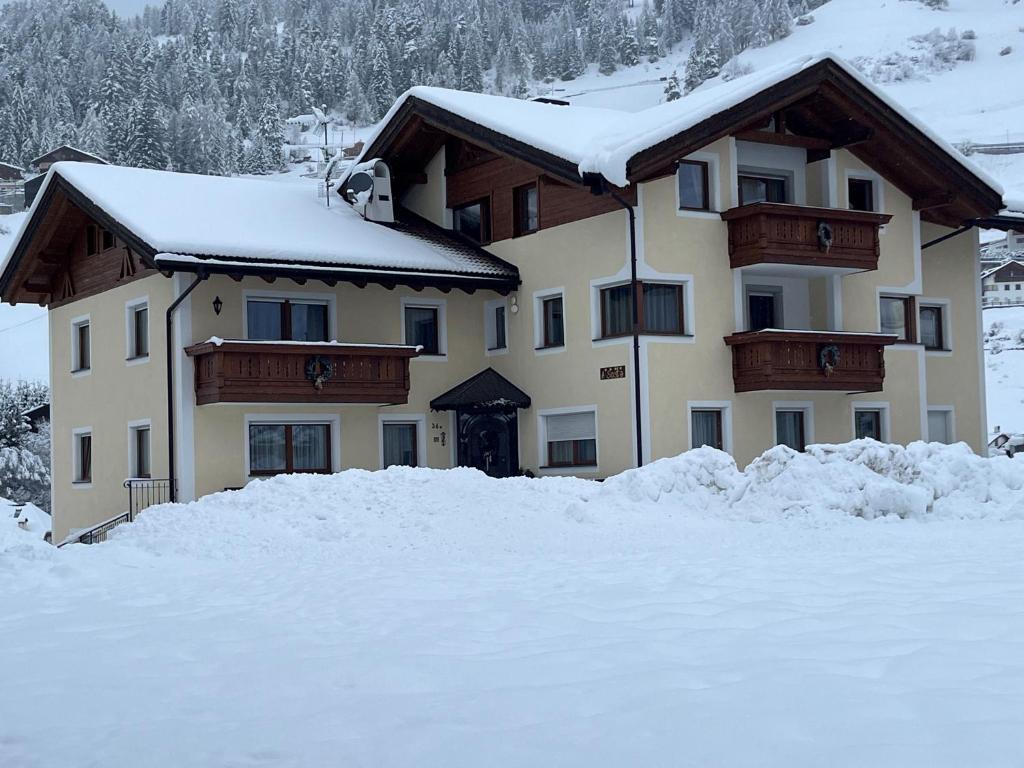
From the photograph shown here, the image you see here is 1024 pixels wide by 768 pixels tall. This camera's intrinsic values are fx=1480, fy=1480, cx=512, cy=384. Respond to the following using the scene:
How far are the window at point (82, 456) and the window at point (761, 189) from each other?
14627 mm

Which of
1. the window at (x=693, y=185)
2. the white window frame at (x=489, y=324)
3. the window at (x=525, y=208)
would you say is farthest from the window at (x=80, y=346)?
the window at (x=693, y=185)

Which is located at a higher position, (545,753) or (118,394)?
(118,394)

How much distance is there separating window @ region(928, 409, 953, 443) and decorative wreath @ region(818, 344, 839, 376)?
5716 millimetres

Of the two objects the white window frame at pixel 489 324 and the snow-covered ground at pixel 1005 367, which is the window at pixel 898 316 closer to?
the white window frame at pixel 489 324

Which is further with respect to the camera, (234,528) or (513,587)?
(234,528)

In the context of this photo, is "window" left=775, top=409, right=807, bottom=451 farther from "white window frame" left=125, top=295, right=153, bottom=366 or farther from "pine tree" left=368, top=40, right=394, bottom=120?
"pine tree" left=368, top=40, right=394, bottom=120

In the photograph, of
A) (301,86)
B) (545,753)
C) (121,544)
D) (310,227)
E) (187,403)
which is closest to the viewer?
(545,753)

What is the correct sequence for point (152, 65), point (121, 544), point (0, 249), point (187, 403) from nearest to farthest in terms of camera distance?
point (121, 544) < point (187, 403) < point (0, 249) < point (152, 65)

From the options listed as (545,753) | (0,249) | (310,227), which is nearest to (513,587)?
(545,753)

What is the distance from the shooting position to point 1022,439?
1711 inches

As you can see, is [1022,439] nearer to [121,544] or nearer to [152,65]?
[121,544]

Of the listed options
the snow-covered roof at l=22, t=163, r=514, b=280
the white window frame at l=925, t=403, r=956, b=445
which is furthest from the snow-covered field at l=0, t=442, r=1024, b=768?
the white window frame at l=925, t=403, r=956, b=445

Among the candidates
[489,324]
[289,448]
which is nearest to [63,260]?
[289,448]

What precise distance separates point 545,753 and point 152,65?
172m
